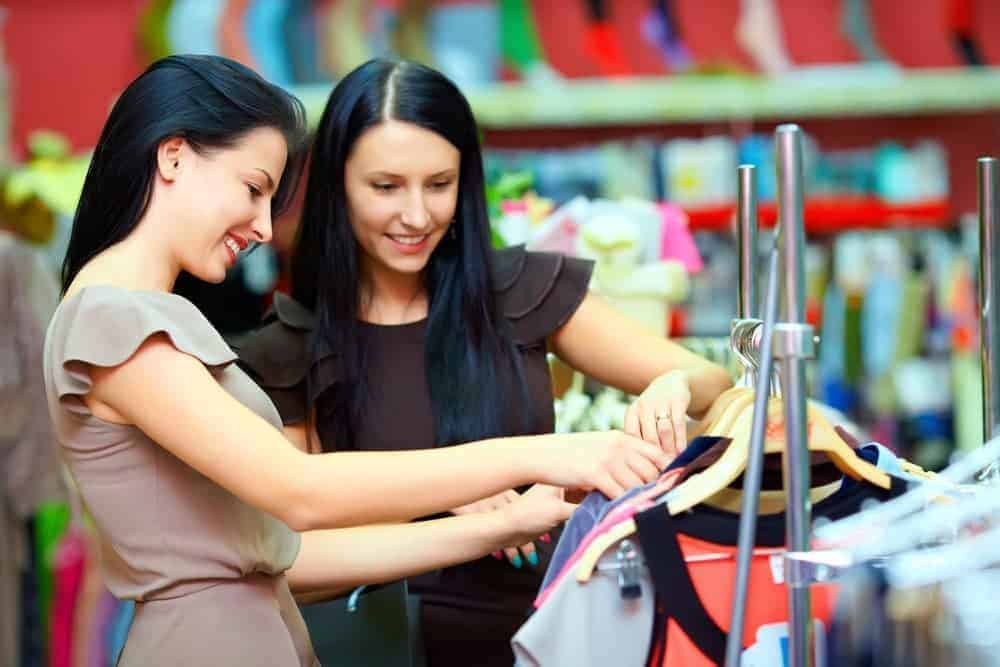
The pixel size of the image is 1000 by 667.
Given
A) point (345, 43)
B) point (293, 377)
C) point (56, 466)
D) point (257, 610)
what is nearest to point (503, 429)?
point (293, 377)

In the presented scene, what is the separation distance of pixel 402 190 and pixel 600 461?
2.47 feet

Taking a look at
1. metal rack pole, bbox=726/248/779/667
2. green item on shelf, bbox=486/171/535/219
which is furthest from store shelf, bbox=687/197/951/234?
metal rack pole, bbox=726/248/779/667

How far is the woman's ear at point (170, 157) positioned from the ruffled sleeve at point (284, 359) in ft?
2.16

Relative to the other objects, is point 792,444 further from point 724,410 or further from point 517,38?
point 517,38

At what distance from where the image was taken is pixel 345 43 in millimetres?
5414

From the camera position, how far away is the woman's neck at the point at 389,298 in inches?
88.4

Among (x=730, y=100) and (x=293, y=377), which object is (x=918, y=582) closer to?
(x=293, y=377)

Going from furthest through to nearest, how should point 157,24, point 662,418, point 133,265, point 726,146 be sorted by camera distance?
point 157,24, point 726,146, point 662,418, point 133,265

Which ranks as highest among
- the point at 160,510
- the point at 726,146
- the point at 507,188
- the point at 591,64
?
the point at 591,64

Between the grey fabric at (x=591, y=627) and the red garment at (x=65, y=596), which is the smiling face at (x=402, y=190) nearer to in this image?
the grey fabric at (x=591, y=627)

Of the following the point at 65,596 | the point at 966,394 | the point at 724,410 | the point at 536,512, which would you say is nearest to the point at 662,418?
the point at 724,410

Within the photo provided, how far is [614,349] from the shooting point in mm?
2205

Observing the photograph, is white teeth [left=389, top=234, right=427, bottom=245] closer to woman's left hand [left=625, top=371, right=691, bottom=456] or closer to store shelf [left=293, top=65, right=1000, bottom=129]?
woman's left hand [left=625, top=371, right=691, bottom=456]

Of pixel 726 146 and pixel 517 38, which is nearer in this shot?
pixel 726 146
